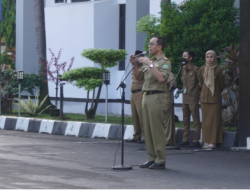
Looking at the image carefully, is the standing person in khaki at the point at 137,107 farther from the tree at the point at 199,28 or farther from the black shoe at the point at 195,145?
the tree at the point at 199,28

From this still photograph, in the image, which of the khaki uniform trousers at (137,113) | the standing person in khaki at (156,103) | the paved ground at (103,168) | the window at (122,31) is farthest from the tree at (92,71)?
the standing person in khaki at (156,103)

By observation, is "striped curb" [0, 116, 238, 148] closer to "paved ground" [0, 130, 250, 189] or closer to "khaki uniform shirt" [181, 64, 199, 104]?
"khaki uniform shirt" [181, 64, 199, 104]

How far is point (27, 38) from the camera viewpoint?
23906mm

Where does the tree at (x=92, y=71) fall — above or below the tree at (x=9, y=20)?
below

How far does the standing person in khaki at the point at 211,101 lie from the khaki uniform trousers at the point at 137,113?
1.35 m

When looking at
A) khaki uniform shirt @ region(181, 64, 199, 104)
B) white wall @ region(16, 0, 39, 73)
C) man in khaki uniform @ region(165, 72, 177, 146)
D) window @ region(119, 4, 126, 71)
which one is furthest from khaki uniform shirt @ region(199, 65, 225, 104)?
white wall @ region(16, 0, 39, 73)

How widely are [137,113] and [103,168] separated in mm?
4299

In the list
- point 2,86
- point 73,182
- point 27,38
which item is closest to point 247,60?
point 73,182

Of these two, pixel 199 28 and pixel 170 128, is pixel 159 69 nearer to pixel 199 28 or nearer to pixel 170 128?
pixel 170 128

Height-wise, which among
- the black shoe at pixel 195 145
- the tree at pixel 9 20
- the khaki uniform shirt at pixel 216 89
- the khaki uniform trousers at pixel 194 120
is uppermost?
the tree at pixel 9 20

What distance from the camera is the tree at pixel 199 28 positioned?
46.8 feet

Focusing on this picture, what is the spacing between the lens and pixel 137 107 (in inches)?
514

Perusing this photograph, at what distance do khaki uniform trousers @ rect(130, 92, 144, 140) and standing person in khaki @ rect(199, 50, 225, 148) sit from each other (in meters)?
1.35

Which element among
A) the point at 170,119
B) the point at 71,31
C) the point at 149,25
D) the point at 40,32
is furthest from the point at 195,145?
the point at 71,31
